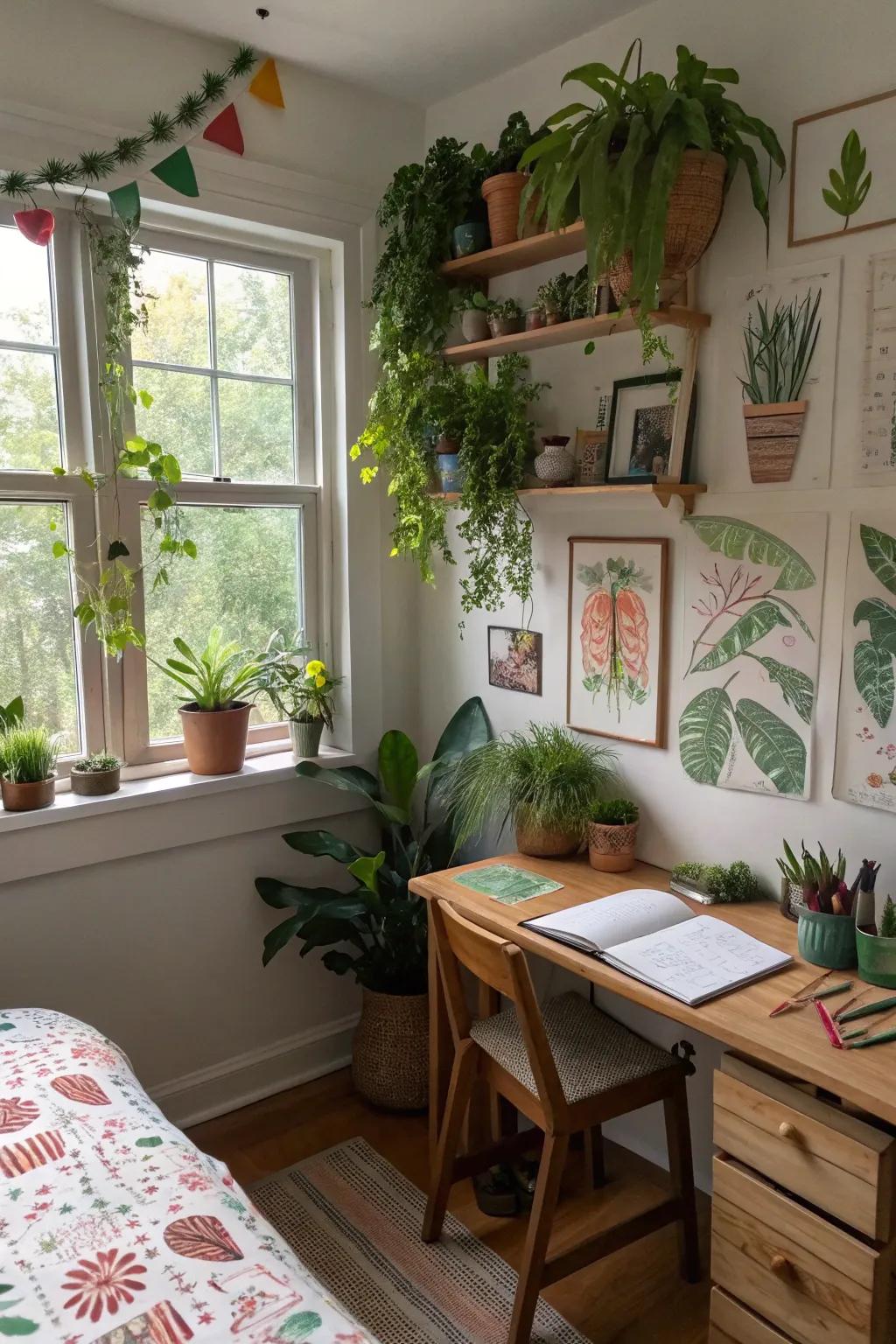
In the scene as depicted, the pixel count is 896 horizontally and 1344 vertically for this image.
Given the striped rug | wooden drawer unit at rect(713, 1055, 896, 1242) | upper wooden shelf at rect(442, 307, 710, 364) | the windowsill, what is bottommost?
the striped rug

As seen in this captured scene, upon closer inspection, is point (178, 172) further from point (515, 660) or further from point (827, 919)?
point (827, 919)

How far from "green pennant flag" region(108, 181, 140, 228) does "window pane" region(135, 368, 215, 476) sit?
1.19 ft

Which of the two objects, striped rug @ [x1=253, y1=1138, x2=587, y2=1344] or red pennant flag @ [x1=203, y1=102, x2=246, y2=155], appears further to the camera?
red pennant flag @ [x1=203, y1=102, x2=246, y2=155]

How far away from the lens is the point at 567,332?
7.38 ft

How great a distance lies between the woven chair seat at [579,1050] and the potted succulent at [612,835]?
324mm

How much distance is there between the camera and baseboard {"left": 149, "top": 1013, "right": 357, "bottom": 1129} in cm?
263

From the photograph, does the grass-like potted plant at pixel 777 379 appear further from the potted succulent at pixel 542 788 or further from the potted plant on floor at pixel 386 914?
the potted plant on floor at pixel 386 914

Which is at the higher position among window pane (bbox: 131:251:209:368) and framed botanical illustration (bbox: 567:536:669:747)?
window pane (bbox: 131:251:209:368)

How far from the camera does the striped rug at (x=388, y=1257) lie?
6.56 feet

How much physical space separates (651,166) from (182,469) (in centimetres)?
137

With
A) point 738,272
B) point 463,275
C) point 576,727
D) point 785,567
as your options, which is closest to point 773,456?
point 785,567

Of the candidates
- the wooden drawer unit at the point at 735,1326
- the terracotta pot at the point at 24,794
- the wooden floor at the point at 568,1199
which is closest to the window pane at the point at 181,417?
the terracotta pot at the point at 24,794

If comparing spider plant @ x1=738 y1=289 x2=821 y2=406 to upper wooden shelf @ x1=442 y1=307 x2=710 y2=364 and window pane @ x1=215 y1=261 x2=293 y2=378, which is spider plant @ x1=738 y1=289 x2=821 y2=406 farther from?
window pane @ x1=215 y1=261 x2=293 y2=378

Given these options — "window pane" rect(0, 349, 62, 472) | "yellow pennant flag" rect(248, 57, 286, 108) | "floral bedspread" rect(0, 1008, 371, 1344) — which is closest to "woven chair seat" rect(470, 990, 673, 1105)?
"floral bedspread" rect(0, 1008, 371, 1344)
